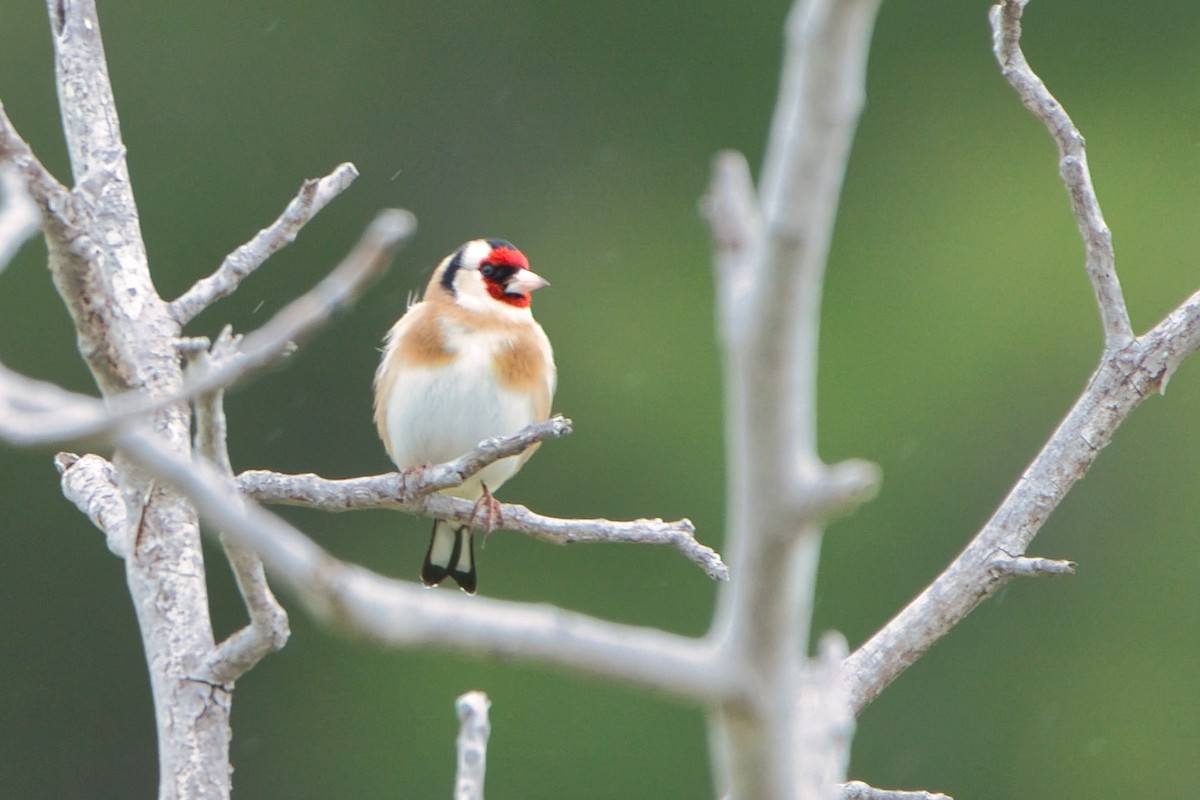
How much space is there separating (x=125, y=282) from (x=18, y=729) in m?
7.40

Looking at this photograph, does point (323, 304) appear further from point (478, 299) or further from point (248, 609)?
point (478, 299)

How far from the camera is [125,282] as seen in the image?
2.36m

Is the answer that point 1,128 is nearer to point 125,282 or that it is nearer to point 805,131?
point 125,282

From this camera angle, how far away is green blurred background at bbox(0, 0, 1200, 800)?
897 cm

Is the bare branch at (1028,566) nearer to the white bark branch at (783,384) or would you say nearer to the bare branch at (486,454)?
the bare branch at (486,454)

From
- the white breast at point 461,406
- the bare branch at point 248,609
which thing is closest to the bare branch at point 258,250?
the bare branch at point 248,609

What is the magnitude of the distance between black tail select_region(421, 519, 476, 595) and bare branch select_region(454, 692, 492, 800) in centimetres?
237

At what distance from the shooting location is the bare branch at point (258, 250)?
7.88 feet

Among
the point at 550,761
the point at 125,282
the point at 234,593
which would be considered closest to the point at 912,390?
the point at 550,761

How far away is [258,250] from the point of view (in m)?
2.48

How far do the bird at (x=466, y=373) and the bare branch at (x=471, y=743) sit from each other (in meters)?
1.90

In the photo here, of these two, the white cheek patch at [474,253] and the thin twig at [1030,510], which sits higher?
the white cheek patch at [474,253]

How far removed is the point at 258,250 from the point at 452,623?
1541 millimetres

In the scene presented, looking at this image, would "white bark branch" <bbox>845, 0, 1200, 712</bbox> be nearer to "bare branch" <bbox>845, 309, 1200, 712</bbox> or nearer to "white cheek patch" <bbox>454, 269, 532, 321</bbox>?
"bare branch" <bbox>845, 309, 1200, 712</bbox>
